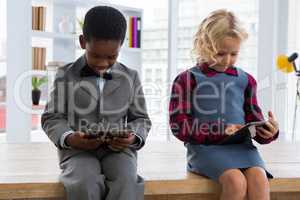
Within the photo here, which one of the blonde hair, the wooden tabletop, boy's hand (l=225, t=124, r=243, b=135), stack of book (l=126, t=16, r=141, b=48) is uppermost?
stack of book (l=126, t=16, r=141, b=48)

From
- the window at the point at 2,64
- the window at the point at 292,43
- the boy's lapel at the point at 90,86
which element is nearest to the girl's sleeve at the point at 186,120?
the boy's lapel at the point at 90,86

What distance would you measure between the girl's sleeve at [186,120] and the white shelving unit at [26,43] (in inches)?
85.8

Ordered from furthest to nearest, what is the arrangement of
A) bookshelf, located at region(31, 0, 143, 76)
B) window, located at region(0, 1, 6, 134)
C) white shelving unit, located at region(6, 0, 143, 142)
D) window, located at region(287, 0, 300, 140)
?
window, located at region(287, 0, 300, 140) → window, located at region(0, 1, 6, 134) → bookshelf, located at region(31, 0, 143, 76) → white shelving unit, located at region(6, 0, 143, 142)

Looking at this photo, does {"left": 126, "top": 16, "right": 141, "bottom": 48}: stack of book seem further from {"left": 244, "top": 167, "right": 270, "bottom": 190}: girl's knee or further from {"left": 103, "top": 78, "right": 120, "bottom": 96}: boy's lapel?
{"left": 244, "top": 167, "right": 270, "bottom": 190}: girl's knee

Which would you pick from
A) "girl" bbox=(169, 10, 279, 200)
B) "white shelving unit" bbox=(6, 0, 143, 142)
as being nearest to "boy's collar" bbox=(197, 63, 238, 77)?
"girl" bbox=(169, 10, 279, 200)

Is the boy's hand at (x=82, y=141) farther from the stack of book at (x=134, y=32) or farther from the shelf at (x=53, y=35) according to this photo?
the stack of book at (x=134, y=32)

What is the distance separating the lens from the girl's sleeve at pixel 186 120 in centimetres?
149

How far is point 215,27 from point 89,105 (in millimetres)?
498

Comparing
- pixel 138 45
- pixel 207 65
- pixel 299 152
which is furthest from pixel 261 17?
pixel 207 65

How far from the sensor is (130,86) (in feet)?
4.98

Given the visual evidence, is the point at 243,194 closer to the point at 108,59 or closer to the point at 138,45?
the point at 108,59

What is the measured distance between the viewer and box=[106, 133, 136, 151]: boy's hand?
1350mm

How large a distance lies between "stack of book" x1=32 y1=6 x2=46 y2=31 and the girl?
229 centimetres

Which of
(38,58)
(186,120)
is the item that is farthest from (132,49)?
(186,120)
